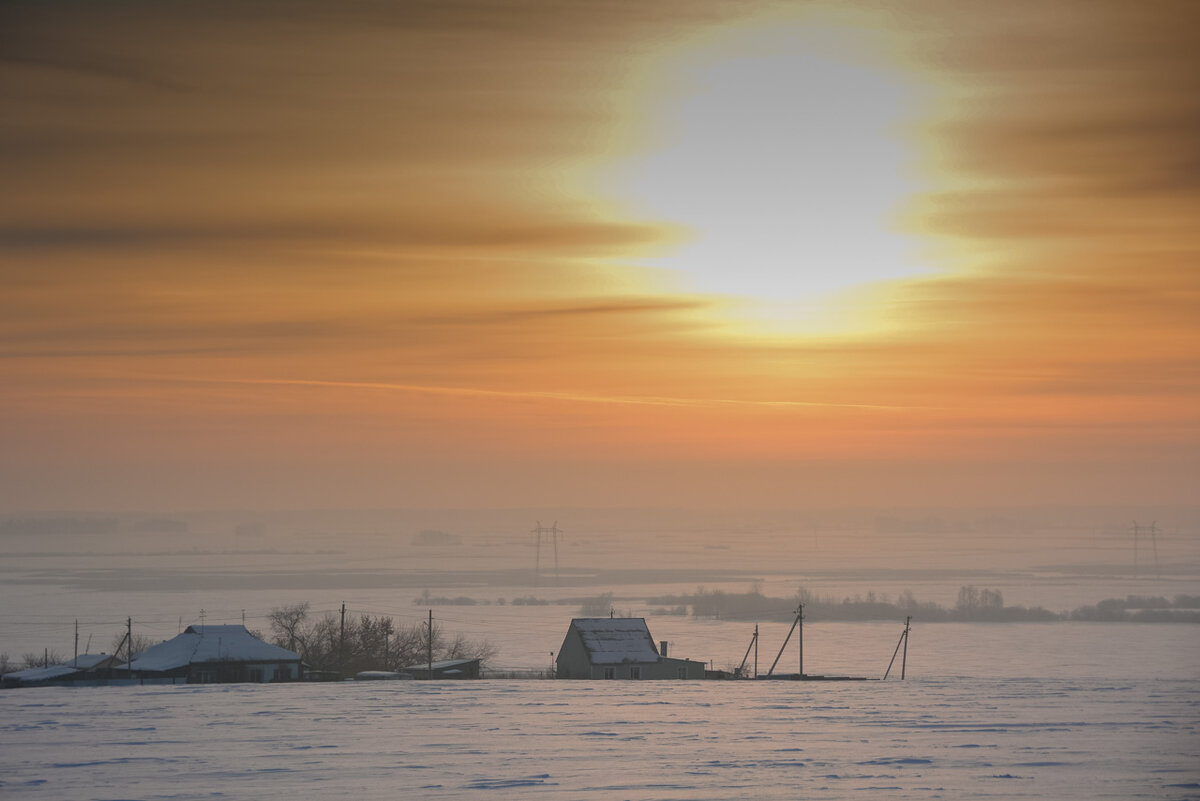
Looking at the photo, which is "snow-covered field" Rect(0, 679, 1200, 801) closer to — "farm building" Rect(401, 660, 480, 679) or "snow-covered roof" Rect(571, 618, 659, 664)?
"farm building" Rect(401, 660, 480, 679)

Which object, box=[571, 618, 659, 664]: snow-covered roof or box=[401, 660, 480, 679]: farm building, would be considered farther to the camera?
box=[571, 618, 659, 664]: snow-covered roof

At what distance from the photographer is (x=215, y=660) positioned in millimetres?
45875

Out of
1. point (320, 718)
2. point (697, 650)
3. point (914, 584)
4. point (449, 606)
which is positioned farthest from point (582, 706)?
point (914, 584)

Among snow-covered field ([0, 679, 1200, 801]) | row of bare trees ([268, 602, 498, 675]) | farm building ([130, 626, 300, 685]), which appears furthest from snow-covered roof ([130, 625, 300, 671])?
snow-covered field ([0, 679, 1200, 801])

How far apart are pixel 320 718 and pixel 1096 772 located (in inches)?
576

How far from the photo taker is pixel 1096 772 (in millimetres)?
19844

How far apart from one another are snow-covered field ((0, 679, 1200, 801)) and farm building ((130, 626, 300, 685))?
15.4 meters

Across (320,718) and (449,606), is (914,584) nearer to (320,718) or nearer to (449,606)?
(449,606)

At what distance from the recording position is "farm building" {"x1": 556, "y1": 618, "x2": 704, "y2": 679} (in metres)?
50.8

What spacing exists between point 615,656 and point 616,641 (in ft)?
3.57

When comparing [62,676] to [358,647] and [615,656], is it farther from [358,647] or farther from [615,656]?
[358,647]

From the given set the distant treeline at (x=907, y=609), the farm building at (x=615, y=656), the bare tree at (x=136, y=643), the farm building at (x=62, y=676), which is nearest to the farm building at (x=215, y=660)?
the farm building at (x=62, y=676)

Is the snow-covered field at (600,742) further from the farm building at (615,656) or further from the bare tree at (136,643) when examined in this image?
the bare tree at (136,643)

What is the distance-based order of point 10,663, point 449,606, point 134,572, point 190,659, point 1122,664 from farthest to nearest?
point 134,572
point 449,606
point 1122,664
point 10,663
point 190,659
